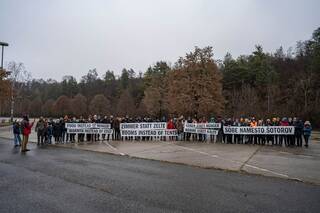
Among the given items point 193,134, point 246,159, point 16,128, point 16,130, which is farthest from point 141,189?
point 193,134

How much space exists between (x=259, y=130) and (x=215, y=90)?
90.0 ft

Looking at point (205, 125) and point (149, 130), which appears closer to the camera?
point (205, 125)

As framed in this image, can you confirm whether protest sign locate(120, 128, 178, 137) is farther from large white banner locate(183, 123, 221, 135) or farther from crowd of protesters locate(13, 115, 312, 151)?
large white banner locate(183, 123, 221, 135)

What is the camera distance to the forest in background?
50.5 meters

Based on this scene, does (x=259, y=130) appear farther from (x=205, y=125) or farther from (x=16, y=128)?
(x=16, y=128)

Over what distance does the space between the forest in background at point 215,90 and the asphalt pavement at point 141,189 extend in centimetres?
3697

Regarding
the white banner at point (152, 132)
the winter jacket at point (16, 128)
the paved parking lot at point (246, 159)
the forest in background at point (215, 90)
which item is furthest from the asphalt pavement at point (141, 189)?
the forest in background at point (215, 90)

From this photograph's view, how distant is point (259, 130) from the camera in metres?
23.4

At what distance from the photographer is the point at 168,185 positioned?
1034 centimetres

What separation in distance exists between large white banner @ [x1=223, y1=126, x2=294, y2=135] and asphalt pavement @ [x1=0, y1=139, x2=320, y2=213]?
34.8 feet

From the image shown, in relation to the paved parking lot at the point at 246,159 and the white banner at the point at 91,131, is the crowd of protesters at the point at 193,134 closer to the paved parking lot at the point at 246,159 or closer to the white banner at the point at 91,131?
the white banner at the point at 91,131

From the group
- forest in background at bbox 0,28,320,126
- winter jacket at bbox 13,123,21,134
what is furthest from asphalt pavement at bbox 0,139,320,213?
forest in background at bbox 0,28,320,126

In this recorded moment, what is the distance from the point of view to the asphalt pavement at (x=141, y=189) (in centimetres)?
796

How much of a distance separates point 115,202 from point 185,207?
1674 millimetres
